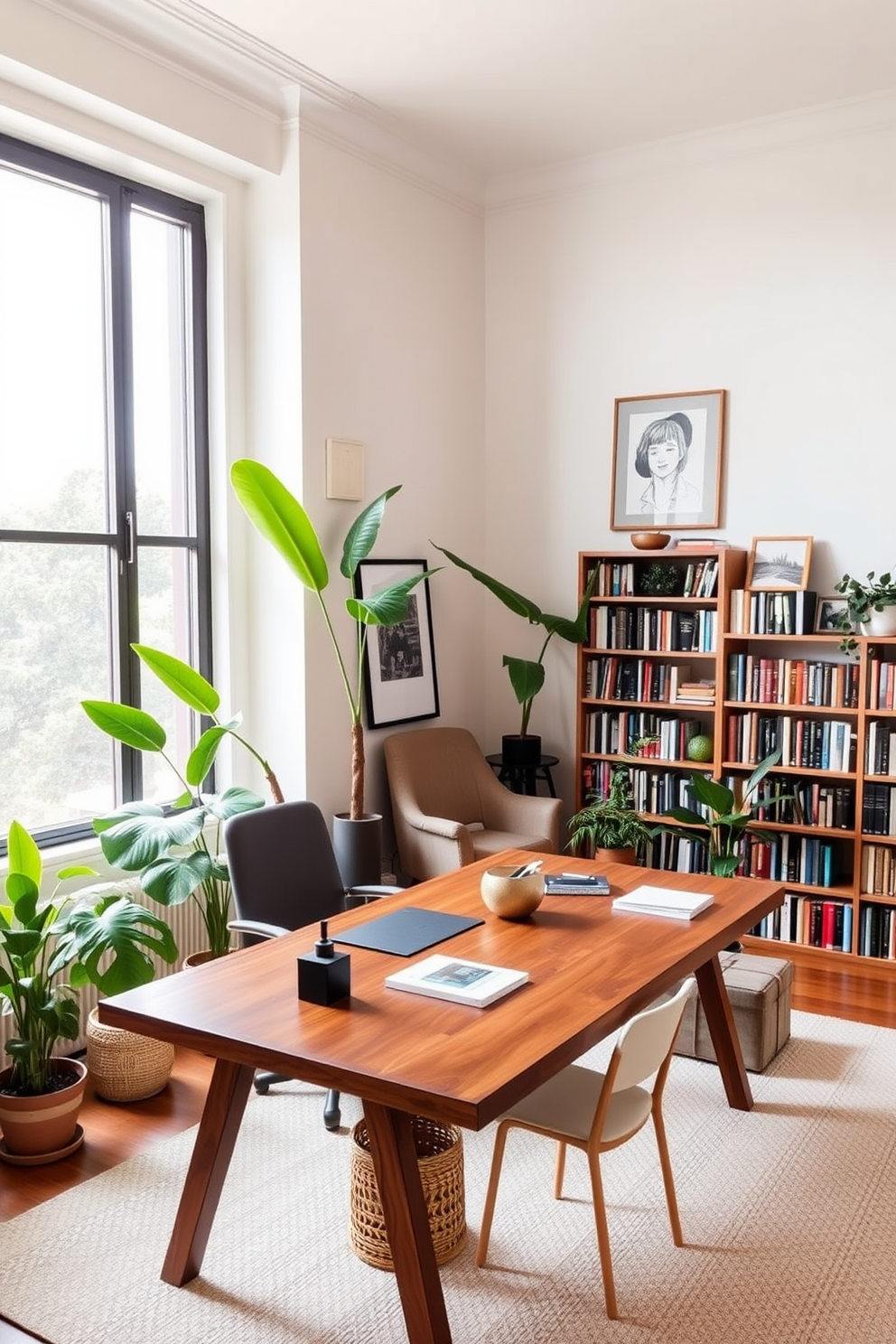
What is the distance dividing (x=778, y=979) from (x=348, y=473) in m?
2.56

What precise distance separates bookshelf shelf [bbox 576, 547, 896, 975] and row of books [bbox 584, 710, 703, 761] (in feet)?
0.06

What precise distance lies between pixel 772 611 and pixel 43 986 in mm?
3161

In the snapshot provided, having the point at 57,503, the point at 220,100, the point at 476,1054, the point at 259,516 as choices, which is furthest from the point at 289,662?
the point at 476,1054

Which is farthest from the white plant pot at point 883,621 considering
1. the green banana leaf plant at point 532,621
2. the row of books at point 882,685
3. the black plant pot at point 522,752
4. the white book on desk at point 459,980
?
the white book on desk at point 459,980

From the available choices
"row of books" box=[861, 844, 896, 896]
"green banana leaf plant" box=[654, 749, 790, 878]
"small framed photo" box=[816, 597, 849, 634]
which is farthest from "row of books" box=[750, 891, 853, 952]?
"small framed photo" box=[816, 597, 849, 634]

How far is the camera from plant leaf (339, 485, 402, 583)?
4387mm

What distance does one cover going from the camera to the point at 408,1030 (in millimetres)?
2102

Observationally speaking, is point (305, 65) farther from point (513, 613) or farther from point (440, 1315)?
point (440, 1315)

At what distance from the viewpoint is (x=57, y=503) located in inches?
154

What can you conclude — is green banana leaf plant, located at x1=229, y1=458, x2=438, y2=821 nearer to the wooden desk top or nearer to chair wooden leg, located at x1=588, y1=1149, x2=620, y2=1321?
the wooden desk top

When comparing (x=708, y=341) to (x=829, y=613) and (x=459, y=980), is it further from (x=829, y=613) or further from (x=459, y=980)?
(x=459, y=980)

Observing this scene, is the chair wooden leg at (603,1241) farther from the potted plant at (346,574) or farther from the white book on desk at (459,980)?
the potted plant at (346,574)

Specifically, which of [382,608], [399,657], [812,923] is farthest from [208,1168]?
[812,923]

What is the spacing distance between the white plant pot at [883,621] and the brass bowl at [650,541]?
95cm
